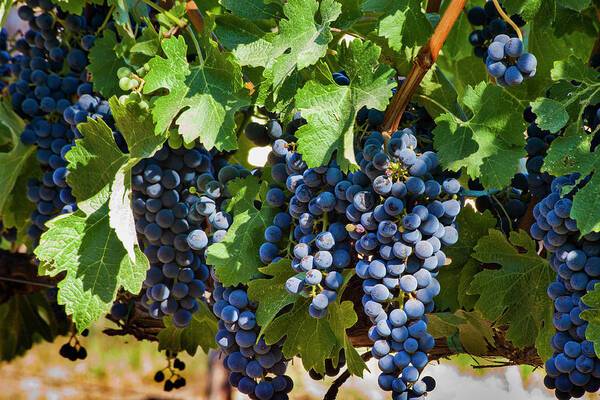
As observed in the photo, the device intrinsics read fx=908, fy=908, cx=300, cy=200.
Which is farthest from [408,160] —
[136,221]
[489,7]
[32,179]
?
[32,179]

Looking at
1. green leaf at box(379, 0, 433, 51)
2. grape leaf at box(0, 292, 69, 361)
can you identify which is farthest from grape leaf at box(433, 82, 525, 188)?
grape leaf at box(0, 292, 69, 361)

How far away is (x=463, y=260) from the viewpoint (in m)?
1.38

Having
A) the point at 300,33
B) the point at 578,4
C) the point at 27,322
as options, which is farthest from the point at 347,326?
the point at 27,322

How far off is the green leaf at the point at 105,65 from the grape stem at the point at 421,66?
530mm

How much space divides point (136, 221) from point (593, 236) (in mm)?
744

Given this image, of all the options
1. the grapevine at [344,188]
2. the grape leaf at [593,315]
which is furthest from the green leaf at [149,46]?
the grape leaf at [593,315]

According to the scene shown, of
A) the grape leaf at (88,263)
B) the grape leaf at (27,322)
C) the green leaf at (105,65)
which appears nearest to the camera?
the grape leaf at (88,263)

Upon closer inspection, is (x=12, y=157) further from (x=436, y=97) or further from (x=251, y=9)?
(x=436, y=97)

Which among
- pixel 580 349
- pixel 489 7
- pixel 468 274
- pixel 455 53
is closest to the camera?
pixel 580 349

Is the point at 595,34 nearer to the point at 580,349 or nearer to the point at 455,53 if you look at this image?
the point at 455,53

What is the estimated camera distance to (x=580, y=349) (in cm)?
113

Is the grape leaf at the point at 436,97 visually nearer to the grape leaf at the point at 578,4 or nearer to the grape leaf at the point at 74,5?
the grape leaf at the point at 578,4

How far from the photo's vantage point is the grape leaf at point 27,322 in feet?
6.97

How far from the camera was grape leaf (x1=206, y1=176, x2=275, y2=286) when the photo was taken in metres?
1.32
